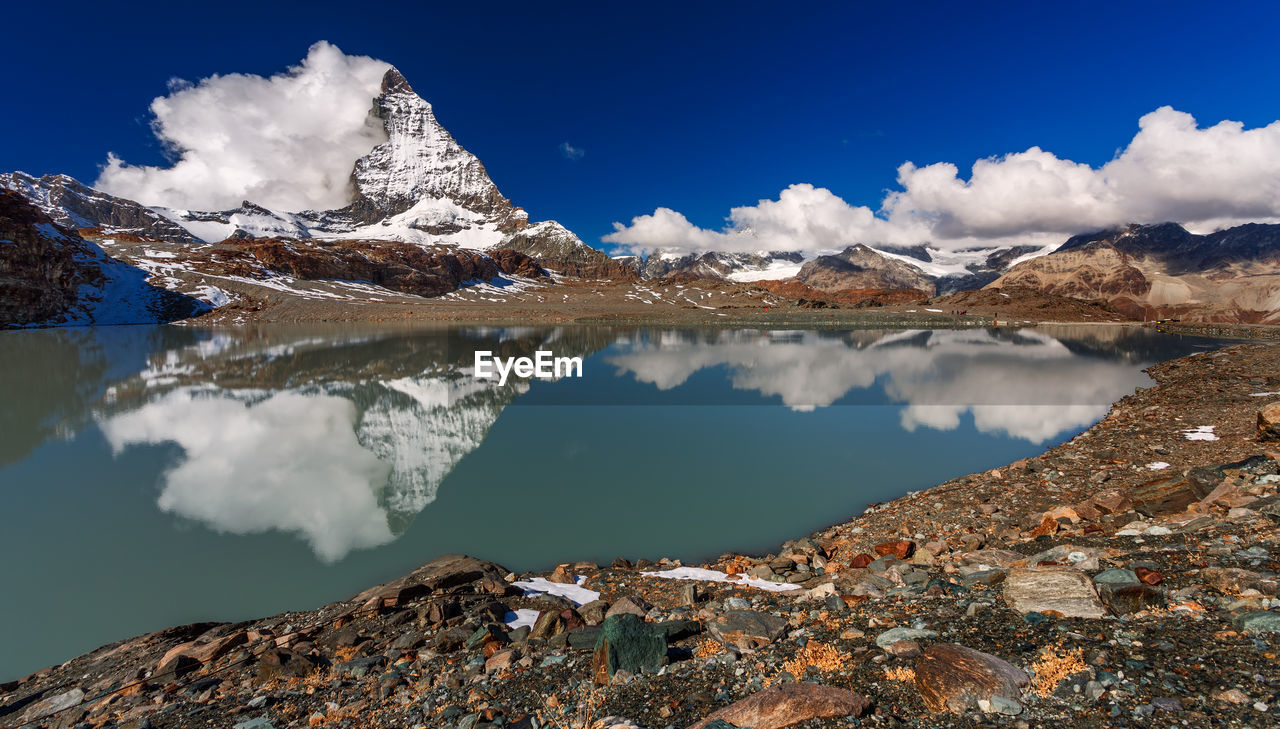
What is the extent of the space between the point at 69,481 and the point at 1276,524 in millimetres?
22969

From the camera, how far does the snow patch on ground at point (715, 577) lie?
8.18 m

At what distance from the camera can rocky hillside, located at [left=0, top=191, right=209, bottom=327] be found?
8525 centimetres

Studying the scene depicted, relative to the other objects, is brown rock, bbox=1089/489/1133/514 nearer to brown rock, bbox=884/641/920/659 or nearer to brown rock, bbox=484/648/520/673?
brown rock, bbox=884/641/920/659

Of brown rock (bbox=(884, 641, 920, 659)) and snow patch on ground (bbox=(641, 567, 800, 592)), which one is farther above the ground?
brown rock (bbox=(884, 641, 920, 659))

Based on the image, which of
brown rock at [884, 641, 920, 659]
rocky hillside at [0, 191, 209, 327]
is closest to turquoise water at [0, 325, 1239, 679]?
brown rock at [884, 641, 920, 659]

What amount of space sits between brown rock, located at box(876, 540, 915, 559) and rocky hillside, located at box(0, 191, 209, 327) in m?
120

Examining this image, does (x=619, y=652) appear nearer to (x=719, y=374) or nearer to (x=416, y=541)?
(x=416, y=541)

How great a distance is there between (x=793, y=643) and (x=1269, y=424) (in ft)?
45.7

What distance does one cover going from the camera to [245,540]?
10.7m

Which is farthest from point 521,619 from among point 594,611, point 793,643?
point 793,643

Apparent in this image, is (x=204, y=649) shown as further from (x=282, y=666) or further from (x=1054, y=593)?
(x=1054, y=593)

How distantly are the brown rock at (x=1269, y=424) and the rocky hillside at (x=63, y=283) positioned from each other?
126287 mm

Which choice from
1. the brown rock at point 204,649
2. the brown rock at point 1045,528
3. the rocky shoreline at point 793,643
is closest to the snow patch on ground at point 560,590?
the rocky shoreline at point 793,643

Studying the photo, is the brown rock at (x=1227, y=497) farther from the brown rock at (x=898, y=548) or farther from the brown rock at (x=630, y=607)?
the brown rock at (x=630, y=607)
